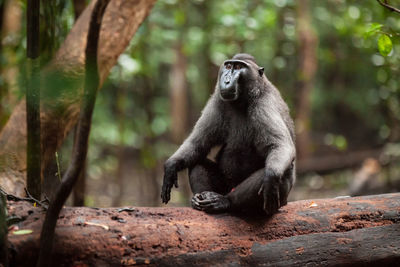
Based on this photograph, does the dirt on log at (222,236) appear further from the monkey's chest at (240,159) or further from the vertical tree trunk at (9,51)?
the vertical tree trunk at (9,51)

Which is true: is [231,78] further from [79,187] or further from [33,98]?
[79,187]

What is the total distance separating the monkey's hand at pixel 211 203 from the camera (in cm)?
→ 412

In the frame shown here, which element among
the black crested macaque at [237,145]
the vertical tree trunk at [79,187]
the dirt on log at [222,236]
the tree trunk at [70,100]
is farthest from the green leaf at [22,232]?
the vertical tree trunk at [79,187]

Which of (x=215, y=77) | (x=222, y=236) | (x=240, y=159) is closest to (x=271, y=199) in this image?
(x=222, y=236)

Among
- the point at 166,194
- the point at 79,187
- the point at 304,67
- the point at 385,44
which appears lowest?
the point at 79,187

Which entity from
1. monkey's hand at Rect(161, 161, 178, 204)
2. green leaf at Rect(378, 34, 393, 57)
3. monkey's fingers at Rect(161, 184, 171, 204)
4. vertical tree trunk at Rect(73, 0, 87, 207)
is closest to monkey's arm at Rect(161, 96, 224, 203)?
monkey's hand at Rect(161, 161, 178, 204)

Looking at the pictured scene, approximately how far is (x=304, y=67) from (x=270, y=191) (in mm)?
7822

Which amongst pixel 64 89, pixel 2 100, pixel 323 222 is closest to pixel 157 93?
pixel 2 100

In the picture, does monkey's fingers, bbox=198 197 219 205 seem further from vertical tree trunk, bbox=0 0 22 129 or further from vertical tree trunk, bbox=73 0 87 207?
vertical tree trunk, bbox=0 0 22 129

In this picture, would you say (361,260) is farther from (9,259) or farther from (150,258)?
(9,259)

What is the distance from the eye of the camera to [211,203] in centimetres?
414

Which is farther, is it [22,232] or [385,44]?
[385,44]

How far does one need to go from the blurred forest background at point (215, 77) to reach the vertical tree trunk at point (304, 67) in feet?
0.09

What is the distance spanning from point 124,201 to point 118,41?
6.50m
